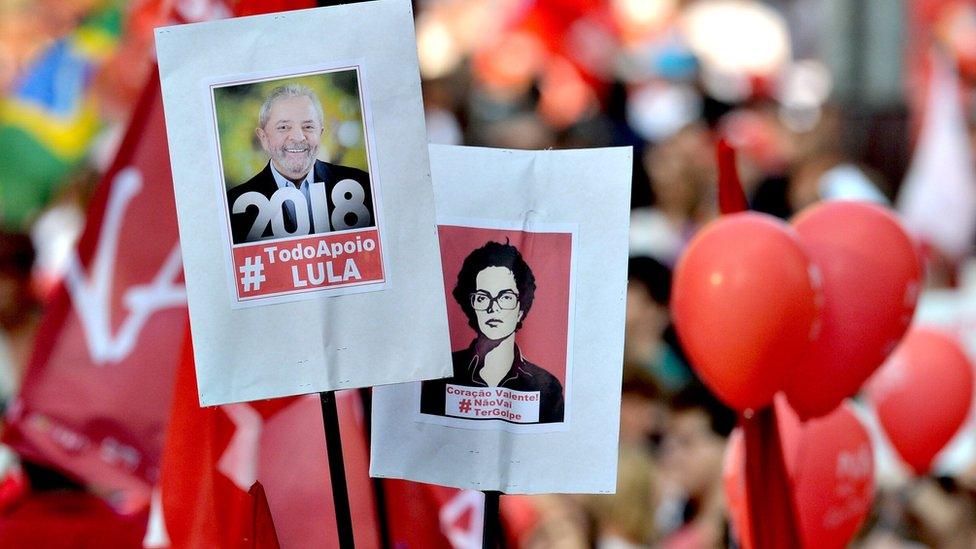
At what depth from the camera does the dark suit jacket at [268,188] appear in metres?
1.62

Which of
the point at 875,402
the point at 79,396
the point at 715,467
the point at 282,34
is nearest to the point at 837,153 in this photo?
the point at 715,467

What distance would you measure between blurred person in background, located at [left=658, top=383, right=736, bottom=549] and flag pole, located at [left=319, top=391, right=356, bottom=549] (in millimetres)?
1779

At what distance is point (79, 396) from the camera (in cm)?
257

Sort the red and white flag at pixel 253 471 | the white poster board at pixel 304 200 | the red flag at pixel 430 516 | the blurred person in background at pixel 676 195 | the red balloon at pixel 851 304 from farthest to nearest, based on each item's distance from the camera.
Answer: the blurred person in background at pixel 676 195 < the red balloon at pixel 851 304 < the red flag at pixel 430 516 < the red and white flag at pixel 253 471 < the white poster board at pixel 304 200

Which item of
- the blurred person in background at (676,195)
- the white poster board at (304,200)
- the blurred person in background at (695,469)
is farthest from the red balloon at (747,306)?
the blurred person in background at (676,195)

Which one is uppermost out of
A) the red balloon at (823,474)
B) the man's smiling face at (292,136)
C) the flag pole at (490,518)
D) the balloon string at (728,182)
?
the man's smiling face at (292,136)

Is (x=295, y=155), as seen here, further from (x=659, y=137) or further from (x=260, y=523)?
(x=659, y=137)

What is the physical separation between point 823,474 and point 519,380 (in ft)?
3.25

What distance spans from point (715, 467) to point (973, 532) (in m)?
0.68

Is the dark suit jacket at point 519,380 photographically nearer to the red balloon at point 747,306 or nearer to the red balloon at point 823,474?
the red balloon at point 747,306

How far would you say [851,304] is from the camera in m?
2.32

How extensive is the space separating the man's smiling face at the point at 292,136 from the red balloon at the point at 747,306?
0.80 m

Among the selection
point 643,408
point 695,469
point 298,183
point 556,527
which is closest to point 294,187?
point 298,183

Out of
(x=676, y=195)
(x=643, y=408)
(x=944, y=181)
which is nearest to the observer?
(x=643, y=408)
